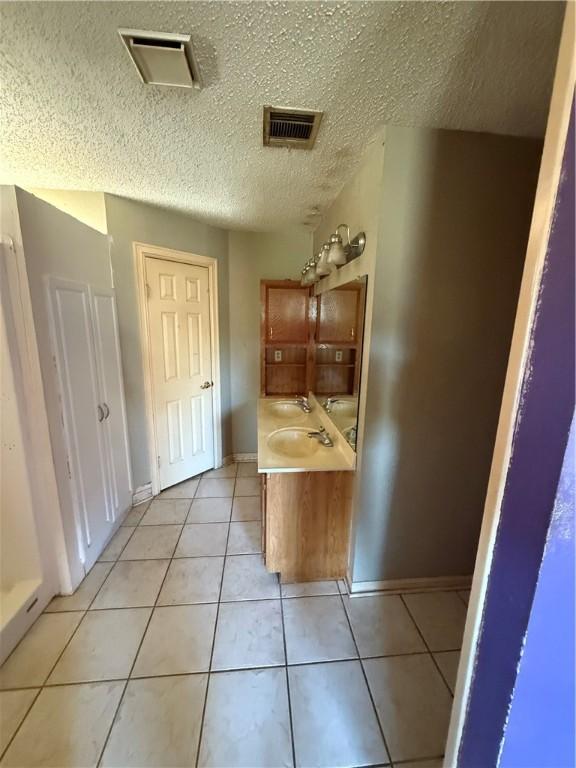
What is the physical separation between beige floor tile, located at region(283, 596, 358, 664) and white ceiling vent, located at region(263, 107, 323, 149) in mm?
2285

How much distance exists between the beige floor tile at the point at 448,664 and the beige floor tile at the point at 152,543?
1.57m

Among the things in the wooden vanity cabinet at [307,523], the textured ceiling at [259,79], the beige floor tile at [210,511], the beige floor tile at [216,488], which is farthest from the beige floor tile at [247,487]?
the textured ceiling at [259,79]

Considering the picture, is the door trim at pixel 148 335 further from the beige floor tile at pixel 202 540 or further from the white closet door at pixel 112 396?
the beige floor tile at pixel 202 540

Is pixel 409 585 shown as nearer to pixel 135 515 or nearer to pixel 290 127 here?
pixel 135 515

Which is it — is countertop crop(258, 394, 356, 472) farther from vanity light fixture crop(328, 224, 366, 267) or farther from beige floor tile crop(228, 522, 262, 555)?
vanity light fixture crop(328, 224, 366, 267)

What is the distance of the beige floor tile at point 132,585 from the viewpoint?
161 centimetres

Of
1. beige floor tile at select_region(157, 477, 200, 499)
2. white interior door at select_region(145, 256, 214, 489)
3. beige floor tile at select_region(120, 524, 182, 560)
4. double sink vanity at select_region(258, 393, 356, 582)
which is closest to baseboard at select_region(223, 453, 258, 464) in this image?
white interior door at select_region(145, 256, 214, 489)

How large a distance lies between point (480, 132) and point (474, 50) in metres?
0.47

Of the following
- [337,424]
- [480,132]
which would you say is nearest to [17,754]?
[337,424]

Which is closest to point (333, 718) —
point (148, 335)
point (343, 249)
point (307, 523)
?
point (307, 523)

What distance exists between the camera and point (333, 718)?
3.79 feet

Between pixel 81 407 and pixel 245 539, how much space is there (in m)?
1.36

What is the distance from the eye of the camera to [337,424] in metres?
1.98

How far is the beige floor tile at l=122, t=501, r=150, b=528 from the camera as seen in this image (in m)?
2.25
